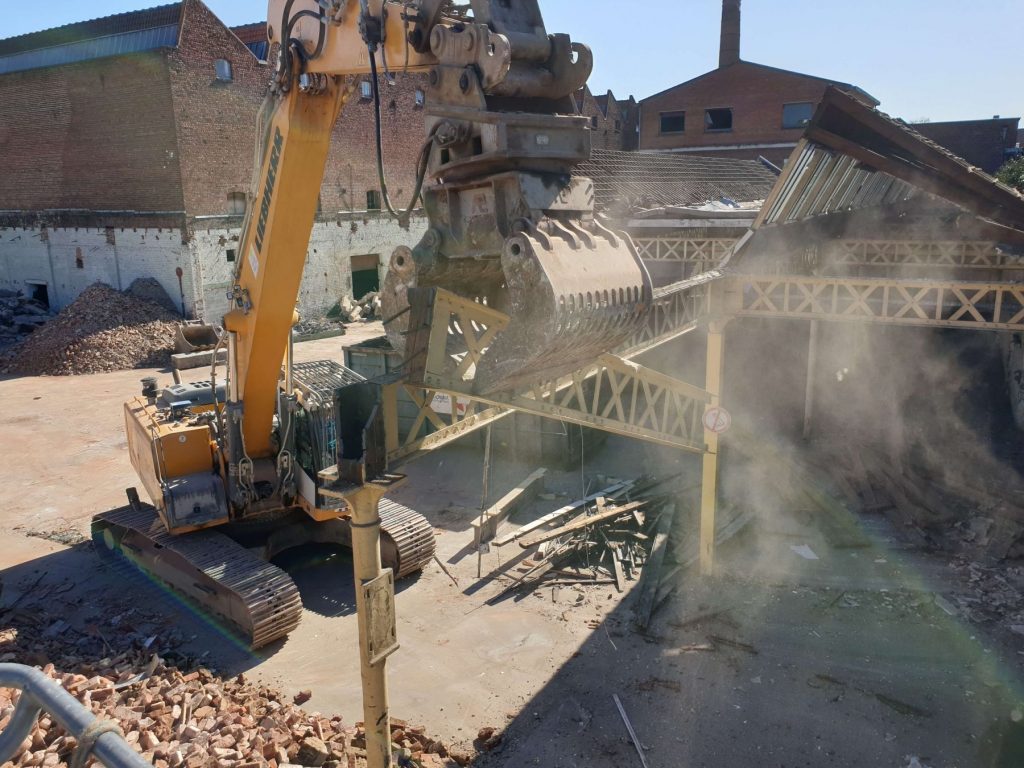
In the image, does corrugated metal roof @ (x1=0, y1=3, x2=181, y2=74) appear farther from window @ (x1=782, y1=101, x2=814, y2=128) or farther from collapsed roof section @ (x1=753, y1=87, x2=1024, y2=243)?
window @ (x1=782, y1=101, x2=814, y2=128)

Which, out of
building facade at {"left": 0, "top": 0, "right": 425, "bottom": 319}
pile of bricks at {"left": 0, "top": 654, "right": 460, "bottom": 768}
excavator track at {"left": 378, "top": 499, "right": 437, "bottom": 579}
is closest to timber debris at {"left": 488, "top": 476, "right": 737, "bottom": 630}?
excavator track at {"left": 378, "top": 499, "right": 437, "bottom": 579}

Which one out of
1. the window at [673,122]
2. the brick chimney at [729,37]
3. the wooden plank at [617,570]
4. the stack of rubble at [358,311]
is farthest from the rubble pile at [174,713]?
the brick chimney at [729,37]

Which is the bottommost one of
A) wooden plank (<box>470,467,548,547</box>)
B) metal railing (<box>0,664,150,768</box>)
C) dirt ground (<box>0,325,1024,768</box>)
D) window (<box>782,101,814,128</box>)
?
dirt ground (<box>0,325,1024,768</box>)

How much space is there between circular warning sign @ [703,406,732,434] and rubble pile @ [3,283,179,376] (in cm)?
1870

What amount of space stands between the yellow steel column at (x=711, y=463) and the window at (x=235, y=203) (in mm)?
21612

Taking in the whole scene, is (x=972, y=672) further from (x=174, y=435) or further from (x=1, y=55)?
(x=1, y=55)

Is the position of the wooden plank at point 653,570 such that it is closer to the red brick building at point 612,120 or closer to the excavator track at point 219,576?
the excavator track at point 219,576

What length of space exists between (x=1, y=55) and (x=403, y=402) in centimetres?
2742

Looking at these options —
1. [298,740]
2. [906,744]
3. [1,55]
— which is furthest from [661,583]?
[1,55]

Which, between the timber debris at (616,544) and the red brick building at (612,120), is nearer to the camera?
the timber debris at (616,544)

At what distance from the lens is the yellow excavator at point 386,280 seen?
4199 millimetres

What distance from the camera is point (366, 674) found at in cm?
494

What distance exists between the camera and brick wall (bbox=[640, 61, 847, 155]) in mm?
37031

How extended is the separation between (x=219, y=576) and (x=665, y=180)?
18953mm
